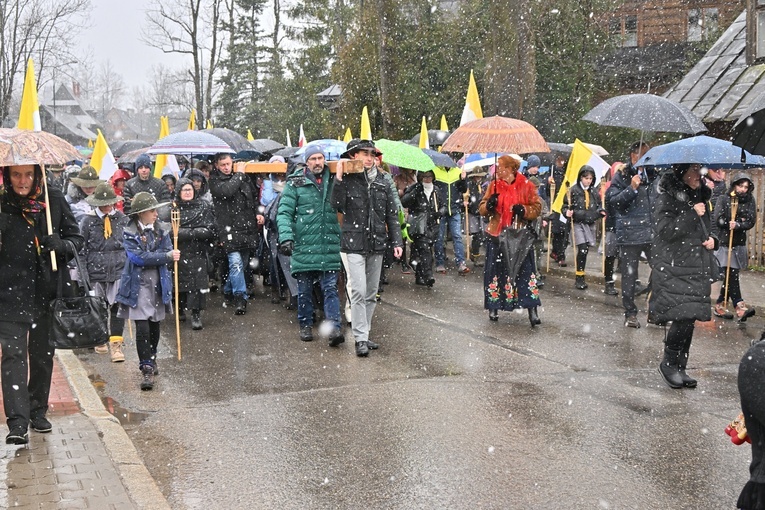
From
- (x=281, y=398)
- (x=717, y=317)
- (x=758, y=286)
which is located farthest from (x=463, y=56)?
(x=281, y=398)

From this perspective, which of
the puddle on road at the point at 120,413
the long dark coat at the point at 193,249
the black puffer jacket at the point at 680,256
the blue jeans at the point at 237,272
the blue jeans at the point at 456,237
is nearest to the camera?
the puddle on road at the point at 120,413

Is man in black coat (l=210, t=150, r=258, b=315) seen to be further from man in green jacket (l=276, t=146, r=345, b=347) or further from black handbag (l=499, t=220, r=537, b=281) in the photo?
black handbag (l=499, t=220, r=537, b=281)

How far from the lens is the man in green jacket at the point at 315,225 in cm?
968

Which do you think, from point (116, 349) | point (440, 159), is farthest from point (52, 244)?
point (440, 159)

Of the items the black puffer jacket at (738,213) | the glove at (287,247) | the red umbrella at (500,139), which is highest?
the red umbrella at (500,139)

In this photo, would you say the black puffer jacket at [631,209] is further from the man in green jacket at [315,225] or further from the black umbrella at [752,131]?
the black umbrella at [752,131]

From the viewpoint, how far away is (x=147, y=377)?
808cm

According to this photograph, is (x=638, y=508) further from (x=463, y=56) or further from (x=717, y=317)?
(x=463, y=56)

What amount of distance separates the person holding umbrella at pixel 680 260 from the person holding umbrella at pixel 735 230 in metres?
3.49

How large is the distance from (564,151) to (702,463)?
43.2ft

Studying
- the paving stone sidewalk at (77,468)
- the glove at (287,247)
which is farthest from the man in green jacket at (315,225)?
the paving stone sidewalk at (77,468)

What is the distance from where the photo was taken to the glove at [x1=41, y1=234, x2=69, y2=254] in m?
6.25

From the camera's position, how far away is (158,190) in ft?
41.3

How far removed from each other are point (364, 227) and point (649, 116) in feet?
9.82
